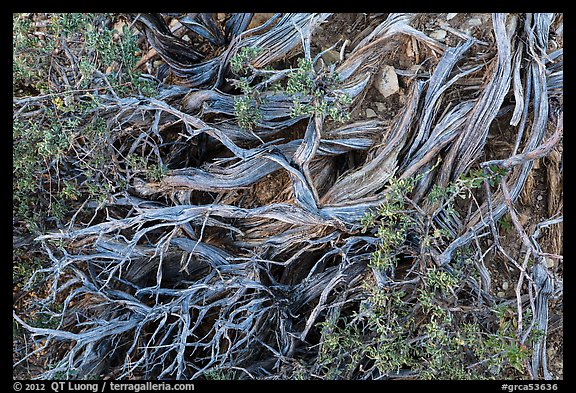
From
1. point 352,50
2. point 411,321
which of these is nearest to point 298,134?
point 352,50

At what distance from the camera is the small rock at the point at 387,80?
7.09 ft

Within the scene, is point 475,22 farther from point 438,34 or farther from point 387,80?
point 387,80

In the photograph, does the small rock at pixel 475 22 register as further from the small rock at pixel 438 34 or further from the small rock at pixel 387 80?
the small rock at pixel 387 80

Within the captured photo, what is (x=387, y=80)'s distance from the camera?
7.11ft

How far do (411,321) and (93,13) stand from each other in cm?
187

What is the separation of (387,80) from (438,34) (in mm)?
295

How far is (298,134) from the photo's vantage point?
7.50ft

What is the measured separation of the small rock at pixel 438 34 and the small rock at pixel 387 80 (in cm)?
23

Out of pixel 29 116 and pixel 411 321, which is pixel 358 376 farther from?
pixel 29 116

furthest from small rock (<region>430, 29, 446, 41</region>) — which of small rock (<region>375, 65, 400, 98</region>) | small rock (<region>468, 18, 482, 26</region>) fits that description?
small rock (<region>375, 65, 400, 98</region>)

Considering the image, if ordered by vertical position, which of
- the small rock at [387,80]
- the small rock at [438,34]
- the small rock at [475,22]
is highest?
the small rock at [475,22]

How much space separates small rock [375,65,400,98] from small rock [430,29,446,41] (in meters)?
0.23

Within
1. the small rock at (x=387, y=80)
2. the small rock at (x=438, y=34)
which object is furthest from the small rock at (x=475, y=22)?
the small rock at (x=387, y=80)

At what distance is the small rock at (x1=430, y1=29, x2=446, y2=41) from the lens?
6.85ft
